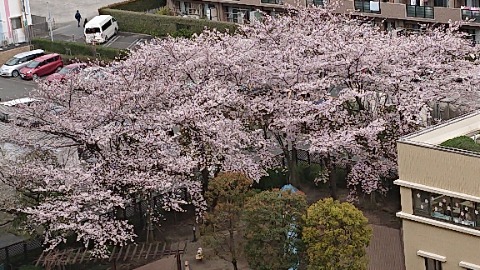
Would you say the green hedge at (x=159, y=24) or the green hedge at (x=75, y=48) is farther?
the green hedge at (x=159, y=24)

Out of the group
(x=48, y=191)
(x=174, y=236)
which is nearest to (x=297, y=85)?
(x=174, y=236)

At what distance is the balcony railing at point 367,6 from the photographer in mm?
49031

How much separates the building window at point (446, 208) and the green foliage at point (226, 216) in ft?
17.4

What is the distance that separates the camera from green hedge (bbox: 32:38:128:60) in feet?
171

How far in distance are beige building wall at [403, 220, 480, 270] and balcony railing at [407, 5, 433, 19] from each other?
78.0 ft

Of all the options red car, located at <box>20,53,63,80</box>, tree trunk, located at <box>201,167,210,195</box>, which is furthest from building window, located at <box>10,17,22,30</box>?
tree trunk, located at <box>201,167,210,195</box>

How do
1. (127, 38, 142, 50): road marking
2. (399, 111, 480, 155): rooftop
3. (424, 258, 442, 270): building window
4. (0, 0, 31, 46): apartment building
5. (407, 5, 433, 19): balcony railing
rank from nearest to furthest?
(424, 258, 442, 270): building window < (399, 111, 480, 155): rooftop < (407, 5, 433, 19): balcony railing < (127, 38, 142, 50): road marking < (0, 0, 31, 46): apartment building

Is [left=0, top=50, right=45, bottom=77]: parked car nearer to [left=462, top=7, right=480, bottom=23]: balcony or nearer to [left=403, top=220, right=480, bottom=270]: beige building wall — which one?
[left=462, top=7, right=480, bottom=23]: balcony

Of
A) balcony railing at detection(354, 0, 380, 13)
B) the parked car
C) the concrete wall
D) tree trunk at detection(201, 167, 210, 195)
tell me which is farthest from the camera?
the concrete wall

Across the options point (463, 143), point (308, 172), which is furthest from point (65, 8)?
point (463, 143)

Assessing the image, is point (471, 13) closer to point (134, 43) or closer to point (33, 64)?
point (134, 43)

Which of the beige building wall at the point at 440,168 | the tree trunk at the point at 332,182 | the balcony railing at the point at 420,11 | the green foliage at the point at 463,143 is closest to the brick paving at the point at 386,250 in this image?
the tree trunk at the point at 332,182

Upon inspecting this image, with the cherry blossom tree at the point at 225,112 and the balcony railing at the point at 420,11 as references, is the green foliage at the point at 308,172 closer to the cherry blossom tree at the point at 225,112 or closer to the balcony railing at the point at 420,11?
the cherry blossom tree at the point at 225,112

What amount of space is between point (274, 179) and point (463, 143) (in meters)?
11.7
